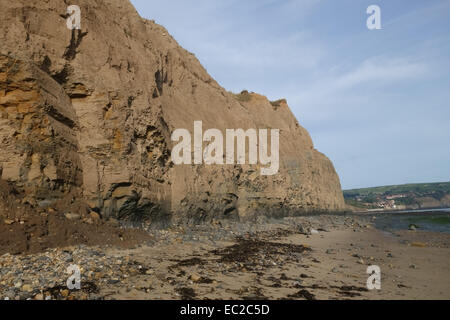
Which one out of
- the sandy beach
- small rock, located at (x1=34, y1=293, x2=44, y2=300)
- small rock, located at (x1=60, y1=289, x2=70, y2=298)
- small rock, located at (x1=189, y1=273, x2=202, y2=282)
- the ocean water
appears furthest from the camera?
the ocean water

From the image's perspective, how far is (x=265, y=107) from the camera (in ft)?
115

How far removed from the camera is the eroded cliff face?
27.6 ft

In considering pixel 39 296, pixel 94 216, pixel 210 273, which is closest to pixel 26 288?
pixel 39 296

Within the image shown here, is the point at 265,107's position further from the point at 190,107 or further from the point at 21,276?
the point at 21,276

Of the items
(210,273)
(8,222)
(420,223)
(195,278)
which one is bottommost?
(420,223)

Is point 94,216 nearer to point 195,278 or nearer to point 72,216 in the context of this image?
point 72,216

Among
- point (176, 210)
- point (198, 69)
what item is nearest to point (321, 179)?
point (198, 69)

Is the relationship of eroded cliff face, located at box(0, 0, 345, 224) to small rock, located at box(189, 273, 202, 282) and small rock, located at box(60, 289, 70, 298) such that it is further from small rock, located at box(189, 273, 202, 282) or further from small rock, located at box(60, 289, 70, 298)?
small rock, located at box(189, 273, 202, 282)

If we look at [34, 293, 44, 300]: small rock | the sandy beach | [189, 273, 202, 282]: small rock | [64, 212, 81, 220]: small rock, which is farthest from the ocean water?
[34, 293, 44, 300]: small rock

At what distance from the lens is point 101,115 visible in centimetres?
1048

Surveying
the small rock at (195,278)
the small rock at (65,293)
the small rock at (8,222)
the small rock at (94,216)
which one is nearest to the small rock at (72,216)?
the small rock at (94,216)

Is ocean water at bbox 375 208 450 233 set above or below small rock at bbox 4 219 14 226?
below
